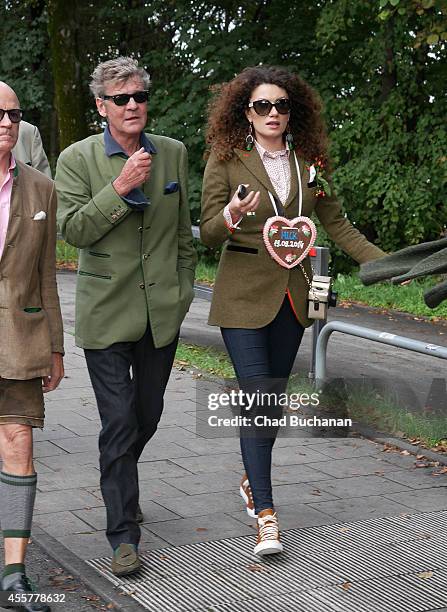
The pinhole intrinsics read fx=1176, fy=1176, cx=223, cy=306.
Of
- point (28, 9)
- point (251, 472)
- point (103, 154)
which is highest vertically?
point (28, 9)

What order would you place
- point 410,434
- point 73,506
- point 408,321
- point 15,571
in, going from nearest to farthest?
point 15,571 → point 73,506 → point 410,434 → point 408,321

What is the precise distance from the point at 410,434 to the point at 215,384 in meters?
2.13

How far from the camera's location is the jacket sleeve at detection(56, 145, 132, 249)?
15.8ft

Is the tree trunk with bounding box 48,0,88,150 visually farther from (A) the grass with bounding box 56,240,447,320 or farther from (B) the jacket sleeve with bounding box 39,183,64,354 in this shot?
(B) the jacket sleeve with bounding box 39,183,64,354

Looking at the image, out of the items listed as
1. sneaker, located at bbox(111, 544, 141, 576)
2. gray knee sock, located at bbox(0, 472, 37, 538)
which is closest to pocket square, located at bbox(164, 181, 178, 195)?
gray knee sock, located at bbox(0, 472, 37, 538)

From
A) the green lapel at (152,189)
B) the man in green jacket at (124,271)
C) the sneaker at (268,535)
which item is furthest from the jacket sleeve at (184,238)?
the sneaker at (268,535)

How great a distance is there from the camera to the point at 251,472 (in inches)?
207

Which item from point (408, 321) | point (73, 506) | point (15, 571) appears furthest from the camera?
point (408, 321)

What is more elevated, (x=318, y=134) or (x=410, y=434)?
(x=318, y=134)

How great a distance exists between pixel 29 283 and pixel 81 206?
1.72 feet

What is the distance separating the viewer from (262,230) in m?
5.34

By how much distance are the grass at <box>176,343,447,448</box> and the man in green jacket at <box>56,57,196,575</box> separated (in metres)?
2.62

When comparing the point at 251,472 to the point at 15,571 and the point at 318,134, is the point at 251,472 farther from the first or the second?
the point at 318,134

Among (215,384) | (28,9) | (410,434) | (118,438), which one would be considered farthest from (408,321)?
(28,9)
